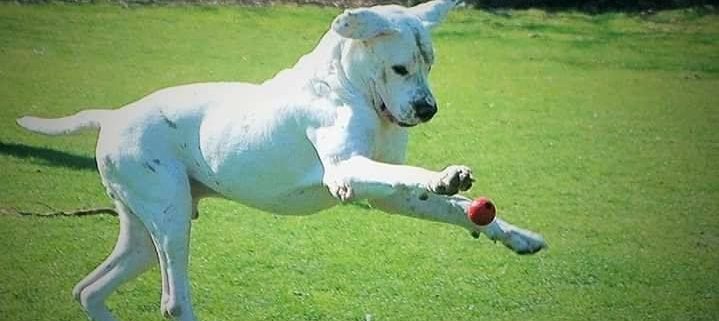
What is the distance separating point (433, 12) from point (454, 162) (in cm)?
360

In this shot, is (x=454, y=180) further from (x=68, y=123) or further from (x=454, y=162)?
(x=454, y=162)

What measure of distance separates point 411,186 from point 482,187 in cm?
372

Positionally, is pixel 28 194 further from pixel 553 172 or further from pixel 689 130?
pixel 689 130

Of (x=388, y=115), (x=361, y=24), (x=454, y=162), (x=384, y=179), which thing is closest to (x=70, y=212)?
(x=454, y=162)

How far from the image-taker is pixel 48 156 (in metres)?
6.71

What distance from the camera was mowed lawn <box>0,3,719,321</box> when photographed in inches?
196

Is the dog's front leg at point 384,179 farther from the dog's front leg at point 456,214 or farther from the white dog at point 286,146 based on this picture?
the dog's front leg at point 456,214

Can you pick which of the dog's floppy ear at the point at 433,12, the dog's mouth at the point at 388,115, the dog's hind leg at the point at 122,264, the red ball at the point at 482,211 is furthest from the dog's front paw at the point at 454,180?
the dog's hind leg at the point at 122,264

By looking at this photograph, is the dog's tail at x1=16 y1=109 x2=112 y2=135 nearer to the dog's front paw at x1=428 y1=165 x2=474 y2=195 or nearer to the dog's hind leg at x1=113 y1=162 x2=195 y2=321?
the dog's hind leg at x1=113 y1=162 x2=195 y2=321

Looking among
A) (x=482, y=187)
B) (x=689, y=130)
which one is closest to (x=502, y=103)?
(x=689, y=130)

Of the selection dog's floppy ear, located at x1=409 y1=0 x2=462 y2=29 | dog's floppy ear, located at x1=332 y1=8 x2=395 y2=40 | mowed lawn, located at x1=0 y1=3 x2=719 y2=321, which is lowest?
mowed lawn, located at x1=0 y1=3 x2=719 y2=321

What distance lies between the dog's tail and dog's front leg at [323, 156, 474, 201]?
0.85 m

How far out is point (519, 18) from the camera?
9984 millimetres

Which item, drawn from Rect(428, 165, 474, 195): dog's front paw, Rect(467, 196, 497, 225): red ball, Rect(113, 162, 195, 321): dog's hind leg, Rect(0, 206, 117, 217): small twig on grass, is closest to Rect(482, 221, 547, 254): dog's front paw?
Rect(467, 196, 497, 225): red ball
